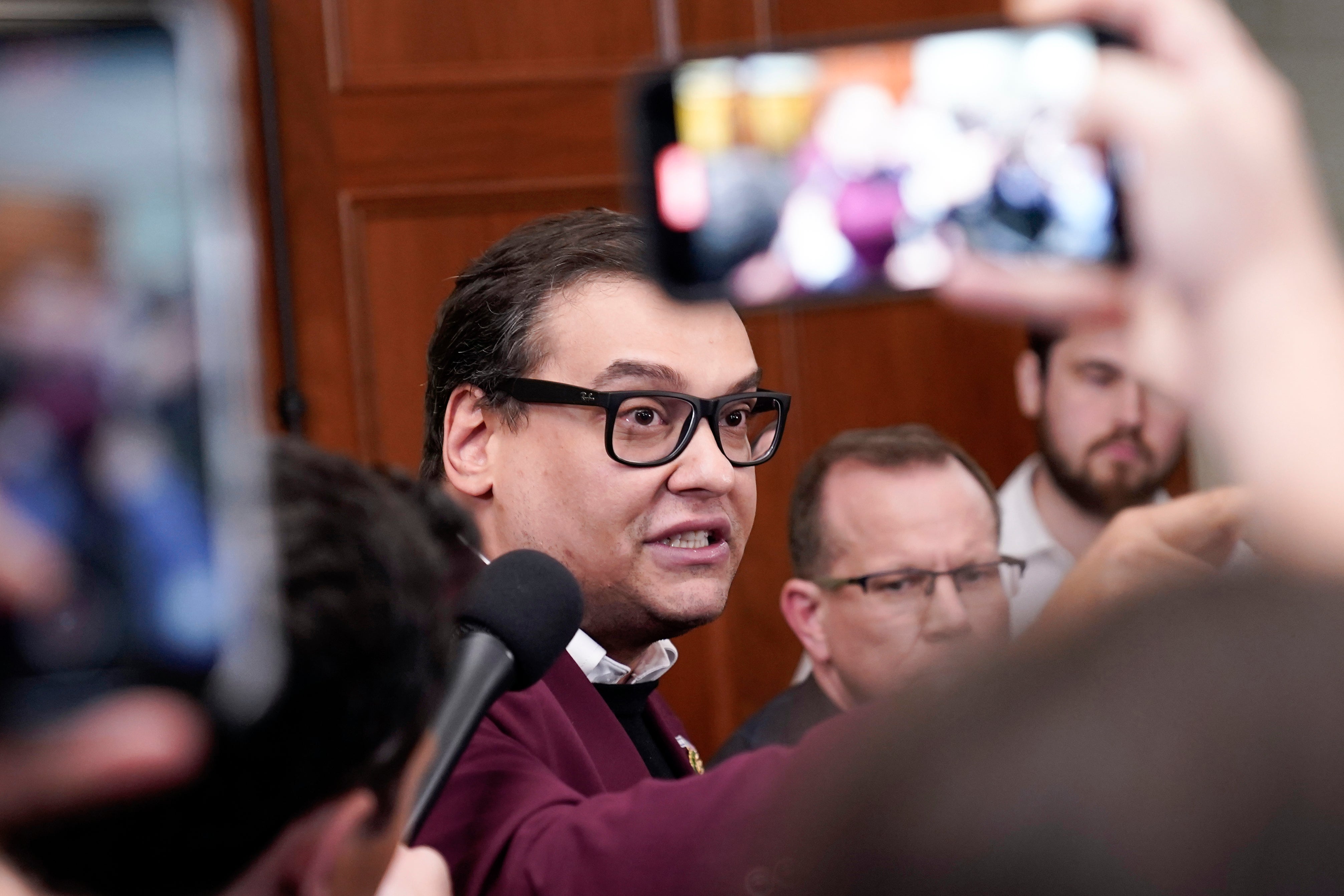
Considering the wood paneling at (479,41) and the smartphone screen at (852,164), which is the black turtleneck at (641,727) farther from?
the wood paneling at (479,41)

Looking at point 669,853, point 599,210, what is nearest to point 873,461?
point 599,210

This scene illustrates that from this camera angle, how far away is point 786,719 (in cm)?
209

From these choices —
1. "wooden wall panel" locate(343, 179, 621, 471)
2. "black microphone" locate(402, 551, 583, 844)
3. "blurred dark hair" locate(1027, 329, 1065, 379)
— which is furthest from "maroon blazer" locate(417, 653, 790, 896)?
"blurred dark hair" locate(1027, 329, 1065, 379)

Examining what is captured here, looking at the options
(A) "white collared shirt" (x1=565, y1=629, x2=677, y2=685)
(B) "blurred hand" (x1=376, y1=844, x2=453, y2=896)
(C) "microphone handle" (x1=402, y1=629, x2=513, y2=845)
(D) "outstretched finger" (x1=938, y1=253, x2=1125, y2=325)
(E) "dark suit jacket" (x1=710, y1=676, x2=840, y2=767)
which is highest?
(D) "outstretched finger" (x1=938, y1=253, x2=1125, y2=325)

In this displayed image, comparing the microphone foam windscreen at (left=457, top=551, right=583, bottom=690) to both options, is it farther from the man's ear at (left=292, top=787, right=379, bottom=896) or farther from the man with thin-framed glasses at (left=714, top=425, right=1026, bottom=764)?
the man with thin-framed glasses at (left=714, top=425, right=1026, bottom=764)

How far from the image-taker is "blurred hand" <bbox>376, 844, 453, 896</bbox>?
0.71 metres

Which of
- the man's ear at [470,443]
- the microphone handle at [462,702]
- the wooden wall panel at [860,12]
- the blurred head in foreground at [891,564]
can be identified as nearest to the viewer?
the microphone handle at [462,702]

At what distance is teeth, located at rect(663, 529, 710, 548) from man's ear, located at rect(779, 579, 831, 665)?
29.4 inches

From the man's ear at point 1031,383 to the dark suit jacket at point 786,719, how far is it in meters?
0.72

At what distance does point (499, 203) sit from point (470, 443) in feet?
3.91

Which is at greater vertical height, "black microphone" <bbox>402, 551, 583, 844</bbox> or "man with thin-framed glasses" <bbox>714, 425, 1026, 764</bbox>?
"black microphone" <bbox>402, 551, 583, 844</bbox>

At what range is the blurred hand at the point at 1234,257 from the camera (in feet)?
1.27

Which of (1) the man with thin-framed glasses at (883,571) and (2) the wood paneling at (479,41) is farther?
(2) the wood paneling at (479,41)

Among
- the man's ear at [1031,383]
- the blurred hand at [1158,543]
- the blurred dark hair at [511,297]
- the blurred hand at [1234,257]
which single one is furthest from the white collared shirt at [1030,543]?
the blurred hand at [1234,257]
